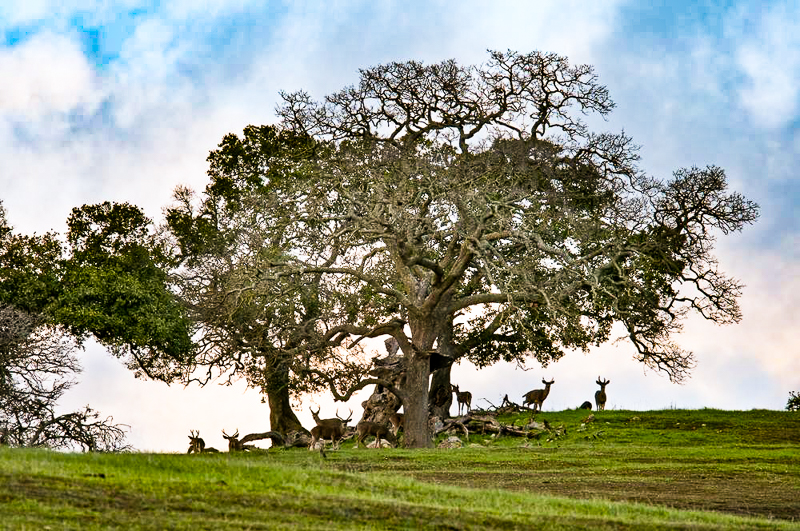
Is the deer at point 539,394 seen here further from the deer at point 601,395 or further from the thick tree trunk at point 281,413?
the thick tree trunk at point 281,413

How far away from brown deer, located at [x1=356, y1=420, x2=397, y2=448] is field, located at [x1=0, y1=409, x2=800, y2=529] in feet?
13.5

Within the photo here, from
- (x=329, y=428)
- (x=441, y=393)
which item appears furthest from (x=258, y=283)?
(x=441, y=393)

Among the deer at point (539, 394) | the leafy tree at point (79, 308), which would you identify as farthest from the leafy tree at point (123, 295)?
the deer at point (539, 394)

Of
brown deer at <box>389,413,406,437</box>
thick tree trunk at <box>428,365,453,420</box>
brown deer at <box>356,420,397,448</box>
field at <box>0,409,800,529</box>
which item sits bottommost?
field at <box>0,409,800,529</box>

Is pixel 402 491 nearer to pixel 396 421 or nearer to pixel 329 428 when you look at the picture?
pixel 329 428

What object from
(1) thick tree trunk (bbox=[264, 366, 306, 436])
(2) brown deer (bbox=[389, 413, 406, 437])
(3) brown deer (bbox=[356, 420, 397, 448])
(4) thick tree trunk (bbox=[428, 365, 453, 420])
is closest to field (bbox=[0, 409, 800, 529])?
(3) brown deer (bbox=[356, 420, 397, 448])

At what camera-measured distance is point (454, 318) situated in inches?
1794

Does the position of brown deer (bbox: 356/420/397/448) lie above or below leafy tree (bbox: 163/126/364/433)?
below

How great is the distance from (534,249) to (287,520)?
2472 cm

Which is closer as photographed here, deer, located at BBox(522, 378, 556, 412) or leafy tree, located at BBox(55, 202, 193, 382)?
leafy tree, located at BBox(55, 202, 193, 382)

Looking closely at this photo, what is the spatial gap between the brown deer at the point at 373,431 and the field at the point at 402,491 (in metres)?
4.13

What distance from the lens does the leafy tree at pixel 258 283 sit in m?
38.2

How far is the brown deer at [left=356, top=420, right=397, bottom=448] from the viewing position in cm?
3631

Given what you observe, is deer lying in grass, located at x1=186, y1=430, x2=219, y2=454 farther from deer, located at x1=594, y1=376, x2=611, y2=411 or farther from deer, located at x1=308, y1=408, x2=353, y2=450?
deer, located at x1=594, y1=376, x2=611, y2=411
